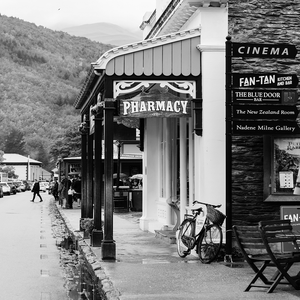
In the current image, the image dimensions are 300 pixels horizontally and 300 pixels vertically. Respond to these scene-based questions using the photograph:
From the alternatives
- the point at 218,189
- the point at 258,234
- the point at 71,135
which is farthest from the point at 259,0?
the point at 71,135

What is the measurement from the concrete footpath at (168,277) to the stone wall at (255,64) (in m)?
1.23

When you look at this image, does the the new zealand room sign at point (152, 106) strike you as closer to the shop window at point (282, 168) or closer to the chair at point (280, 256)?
the shop window at point (282, 168)

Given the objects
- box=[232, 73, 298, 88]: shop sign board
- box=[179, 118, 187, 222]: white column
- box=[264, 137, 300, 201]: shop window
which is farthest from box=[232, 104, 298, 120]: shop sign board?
box=[179, 118, 187, 222]: white column

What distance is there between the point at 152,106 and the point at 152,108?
0.04 meters

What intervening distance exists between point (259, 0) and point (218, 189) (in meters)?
3.61

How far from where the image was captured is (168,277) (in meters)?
9.84

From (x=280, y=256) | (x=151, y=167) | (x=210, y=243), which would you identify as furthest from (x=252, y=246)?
(x=151, y=167)

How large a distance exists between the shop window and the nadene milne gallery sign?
189cm

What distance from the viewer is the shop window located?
39.2 ft

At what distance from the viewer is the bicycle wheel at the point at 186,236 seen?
1195cm

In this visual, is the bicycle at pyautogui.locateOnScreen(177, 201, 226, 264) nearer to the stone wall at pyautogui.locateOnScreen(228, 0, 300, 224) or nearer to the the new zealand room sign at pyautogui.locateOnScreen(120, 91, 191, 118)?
the stone wall at pyautogui.locateOnScreen(228, 0, 300, 224)

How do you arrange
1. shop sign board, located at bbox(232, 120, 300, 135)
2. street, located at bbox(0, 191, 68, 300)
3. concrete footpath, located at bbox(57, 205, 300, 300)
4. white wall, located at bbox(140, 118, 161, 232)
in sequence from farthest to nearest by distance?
white wall, located at bbox(140, 118, 161, 232)
shop sign board, located at bbox(232, 120, 300, 135)
street, located at bbox(0, 191, 68, 300)
concrete footpath, located at bbox(57, 205, 300, 300)

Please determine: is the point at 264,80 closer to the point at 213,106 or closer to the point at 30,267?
the point at 213,106

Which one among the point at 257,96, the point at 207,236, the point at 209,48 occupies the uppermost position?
the point at 209,48
